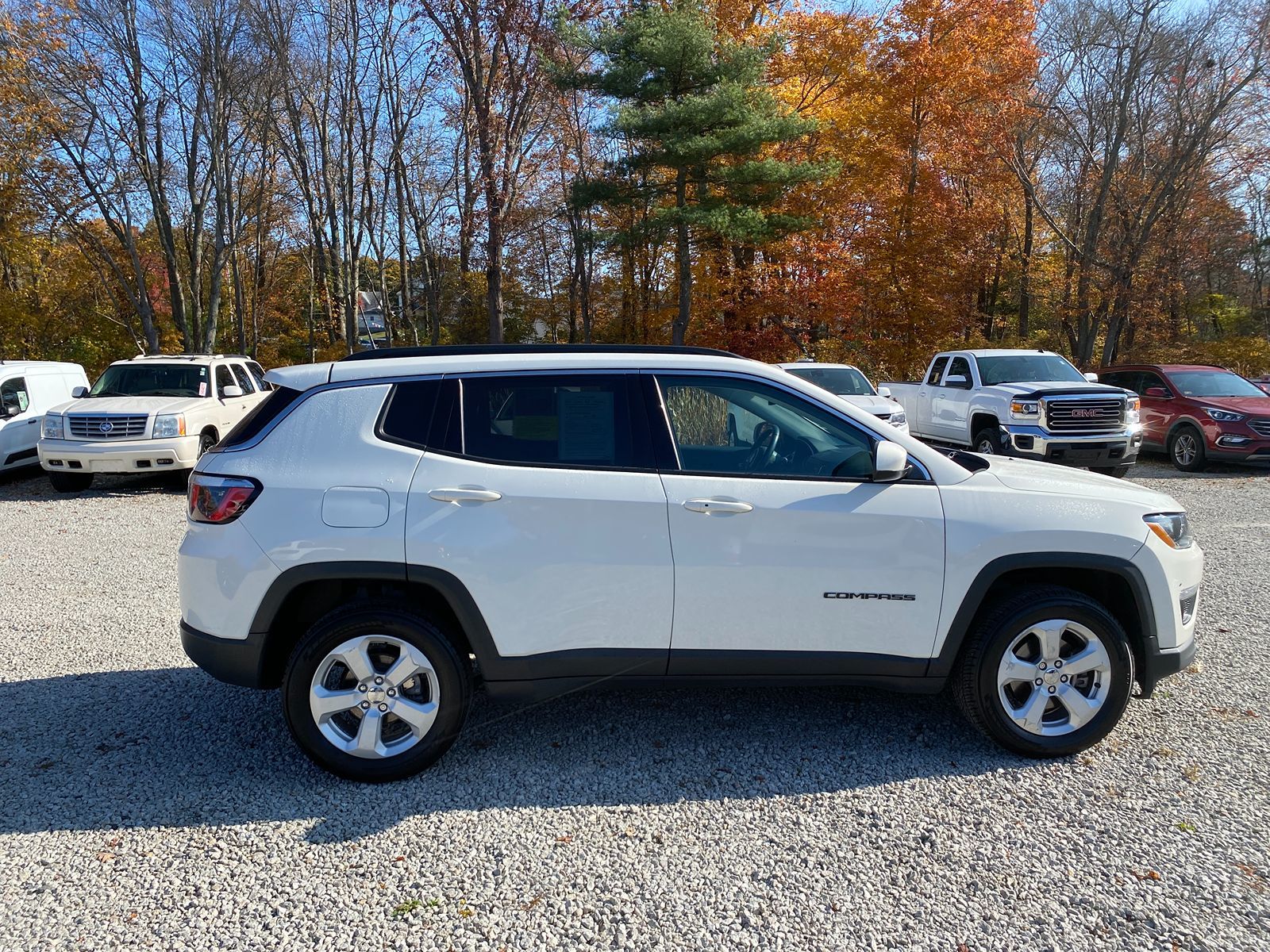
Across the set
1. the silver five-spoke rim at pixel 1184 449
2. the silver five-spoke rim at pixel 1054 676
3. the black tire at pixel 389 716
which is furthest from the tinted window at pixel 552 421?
the silver five-spoke rim at pixel 1184 449

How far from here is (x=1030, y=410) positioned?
12.1 metres

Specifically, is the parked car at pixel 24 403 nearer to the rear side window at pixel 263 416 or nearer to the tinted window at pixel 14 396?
the tinted window at pixel 14 396

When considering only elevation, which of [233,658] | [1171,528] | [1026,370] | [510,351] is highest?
[1026,370]

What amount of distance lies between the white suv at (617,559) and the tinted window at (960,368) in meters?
10.9

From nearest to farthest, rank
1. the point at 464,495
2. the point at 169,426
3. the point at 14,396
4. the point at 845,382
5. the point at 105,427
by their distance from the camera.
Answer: the point at 464,495 < the point at 105,427 < the point at 169,426 < the point at 14,396 < the point at 845,382

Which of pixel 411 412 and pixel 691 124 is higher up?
pixel 691 124

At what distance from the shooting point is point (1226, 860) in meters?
2.92

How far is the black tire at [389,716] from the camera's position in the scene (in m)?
3.34

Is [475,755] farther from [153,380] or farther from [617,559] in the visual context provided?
[153,380]

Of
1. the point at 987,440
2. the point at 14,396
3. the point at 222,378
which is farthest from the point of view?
the point at 987,440

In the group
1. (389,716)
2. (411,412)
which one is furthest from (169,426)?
(389,716)

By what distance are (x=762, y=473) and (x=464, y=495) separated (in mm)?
1272

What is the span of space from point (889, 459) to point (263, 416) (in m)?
2.71

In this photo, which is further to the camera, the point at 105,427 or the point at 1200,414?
the point at 1200,414
